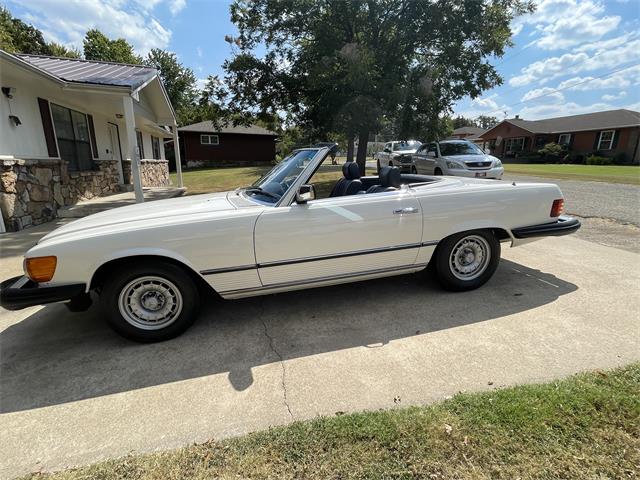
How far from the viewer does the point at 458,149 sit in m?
12.8

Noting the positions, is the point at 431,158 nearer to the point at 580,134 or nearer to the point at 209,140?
the point at 209,140

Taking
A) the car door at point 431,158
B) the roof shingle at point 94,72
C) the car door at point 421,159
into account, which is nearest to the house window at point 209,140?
the roof shingle at point 94,72

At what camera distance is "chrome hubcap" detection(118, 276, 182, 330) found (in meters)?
2.89

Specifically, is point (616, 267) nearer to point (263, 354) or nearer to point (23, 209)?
point (263, 354)

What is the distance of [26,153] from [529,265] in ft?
32.8

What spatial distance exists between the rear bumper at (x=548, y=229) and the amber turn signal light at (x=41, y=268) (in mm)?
4172

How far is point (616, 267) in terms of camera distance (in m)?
4.46

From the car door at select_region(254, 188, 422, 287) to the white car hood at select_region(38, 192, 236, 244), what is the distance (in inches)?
20.3

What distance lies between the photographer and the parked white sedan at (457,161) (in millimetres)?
11852

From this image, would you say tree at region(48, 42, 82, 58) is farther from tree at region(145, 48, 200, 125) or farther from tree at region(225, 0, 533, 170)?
tree at region(225, 0, 533, 170)

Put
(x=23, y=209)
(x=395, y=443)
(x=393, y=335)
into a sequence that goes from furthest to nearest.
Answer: (x=23, y=209) → (x=393, y=335) → (x=395, y=443)

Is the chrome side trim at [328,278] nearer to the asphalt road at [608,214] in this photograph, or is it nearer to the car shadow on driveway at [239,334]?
the car shadow on driveway at [239,334]

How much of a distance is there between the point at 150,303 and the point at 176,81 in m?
44.6

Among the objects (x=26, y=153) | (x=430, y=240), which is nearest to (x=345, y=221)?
(x=430, y=240)
